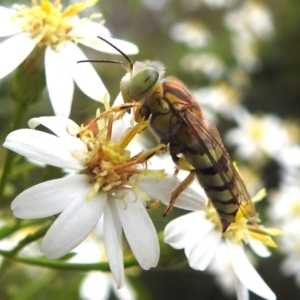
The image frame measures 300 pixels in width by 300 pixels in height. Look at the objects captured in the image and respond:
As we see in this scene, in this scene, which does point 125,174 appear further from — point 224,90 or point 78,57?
point 224,90

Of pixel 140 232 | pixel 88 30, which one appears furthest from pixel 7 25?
pixel 140 232

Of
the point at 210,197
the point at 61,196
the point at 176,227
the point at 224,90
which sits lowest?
the point at 61,196

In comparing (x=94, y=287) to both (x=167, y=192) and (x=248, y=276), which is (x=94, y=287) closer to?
(x=248, y=276)

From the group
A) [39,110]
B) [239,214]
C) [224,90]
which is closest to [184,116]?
[239,214]

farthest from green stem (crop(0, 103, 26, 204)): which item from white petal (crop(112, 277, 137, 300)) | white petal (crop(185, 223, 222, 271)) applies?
white petal (crop(112, 277, 137, 300))

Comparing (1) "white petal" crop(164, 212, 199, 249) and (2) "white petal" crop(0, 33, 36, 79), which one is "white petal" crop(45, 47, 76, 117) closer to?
(2) "white petal" crop(0, 33, 36, 79)

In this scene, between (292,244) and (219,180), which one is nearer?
Answer: (219,180)
